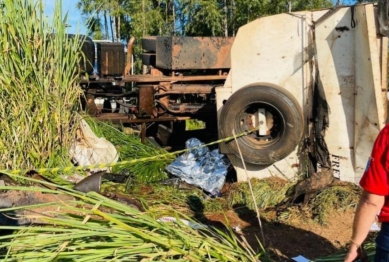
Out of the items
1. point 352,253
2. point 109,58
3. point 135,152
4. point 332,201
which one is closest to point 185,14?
point 109,58

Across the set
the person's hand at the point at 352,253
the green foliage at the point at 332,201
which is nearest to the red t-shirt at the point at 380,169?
Answer: the person's hand at the point at 352,253

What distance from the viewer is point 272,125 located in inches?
216

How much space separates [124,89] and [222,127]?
3.10 metres

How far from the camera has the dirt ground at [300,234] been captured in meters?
3.95

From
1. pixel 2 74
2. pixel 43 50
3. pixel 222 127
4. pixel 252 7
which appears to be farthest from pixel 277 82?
pixel 252 7

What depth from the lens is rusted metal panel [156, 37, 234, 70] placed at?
688 cm

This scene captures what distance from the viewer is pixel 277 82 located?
5.46 m

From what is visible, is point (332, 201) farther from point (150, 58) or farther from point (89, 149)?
point (150, 58)

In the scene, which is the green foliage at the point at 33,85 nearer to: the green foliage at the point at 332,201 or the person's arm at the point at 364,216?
the green foliage at the point at 332,201

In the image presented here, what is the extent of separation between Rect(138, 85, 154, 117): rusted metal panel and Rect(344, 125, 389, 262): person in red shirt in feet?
15.3

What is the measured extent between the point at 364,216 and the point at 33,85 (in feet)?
11.1

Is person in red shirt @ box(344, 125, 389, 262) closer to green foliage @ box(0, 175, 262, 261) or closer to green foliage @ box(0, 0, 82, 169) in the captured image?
green foliage @ box(0, 175, 262, 261)

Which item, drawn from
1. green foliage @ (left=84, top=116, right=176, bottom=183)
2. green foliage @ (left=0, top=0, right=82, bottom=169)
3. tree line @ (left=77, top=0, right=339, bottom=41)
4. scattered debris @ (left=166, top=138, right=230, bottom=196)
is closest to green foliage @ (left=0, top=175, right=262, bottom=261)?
green foliage @ (left=0, top=0, right=82, bottom=169)

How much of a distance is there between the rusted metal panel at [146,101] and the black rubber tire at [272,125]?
4.77ft
